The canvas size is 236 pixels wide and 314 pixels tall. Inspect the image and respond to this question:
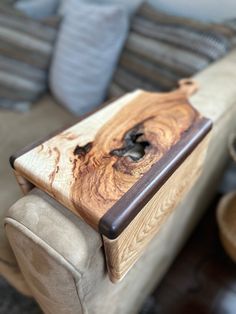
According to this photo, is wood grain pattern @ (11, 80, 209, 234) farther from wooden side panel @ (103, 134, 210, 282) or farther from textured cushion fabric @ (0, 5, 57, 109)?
textured cushion fabric @ (0, 5, 57, 109)

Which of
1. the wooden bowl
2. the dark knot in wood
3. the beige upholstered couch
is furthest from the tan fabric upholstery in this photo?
the wooden bowl

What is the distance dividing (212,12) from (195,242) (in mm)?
895

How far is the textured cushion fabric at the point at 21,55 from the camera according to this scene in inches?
48.4

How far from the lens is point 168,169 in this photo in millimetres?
544

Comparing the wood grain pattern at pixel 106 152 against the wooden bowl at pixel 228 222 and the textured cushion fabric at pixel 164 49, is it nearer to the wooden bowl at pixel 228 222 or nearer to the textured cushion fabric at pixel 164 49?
the textured cushion fabric at pixel 164 49

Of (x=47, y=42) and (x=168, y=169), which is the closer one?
(x=168, y=169)

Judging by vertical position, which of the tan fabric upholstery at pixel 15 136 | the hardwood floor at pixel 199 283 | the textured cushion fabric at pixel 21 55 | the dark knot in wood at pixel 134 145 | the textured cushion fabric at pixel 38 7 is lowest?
the hardwood floor at pixel 199 283

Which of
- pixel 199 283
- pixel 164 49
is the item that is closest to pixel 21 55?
pixel 164 49

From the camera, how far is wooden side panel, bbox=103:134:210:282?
51 cm

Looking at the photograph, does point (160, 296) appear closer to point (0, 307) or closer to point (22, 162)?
point (0, 307)

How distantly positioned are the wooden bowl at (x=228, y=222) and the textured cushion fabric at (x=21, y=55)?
2.97 feet

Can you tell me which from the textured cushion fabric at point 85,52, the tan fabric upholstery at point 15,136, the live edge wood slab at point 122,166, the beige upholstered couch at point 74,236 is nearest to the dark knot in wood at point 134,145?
the live edge wood slab at point 122,166

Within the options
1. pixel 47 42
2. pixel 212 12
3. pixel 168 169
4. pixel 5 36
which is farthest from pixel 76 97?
pixel 168 169

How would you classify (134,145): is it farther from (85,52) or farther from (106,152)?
(85,52)
